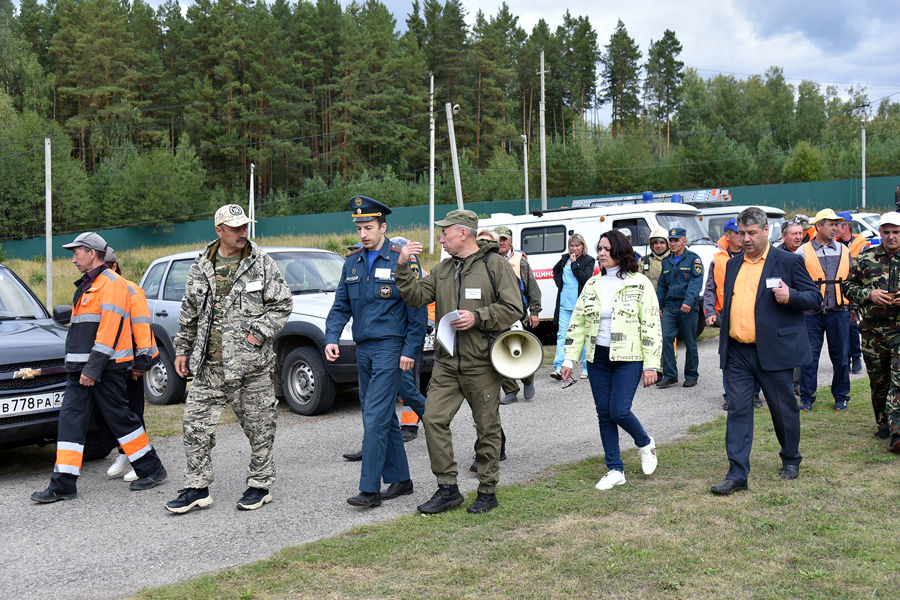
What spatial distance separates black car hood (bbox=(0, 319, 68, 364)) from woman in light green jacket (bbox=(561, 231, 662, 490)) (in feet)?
14.7

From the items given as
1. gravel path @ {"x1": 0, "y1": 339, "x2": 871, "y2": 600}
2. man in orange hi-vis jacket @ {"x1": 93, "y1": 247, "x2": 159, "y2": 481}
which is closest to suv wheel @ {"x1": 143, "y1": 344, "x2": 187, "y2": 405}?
gravel path @ {"x1": 0, "y1": 339, "x2": 871, "y2": 600}

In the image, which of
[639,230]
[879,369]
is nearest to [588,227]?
[639,230]

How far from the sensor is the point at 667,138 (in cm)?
7512

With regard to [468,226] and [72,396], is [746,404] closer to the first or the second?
[468,226]

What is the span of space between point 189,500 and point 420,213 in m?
47.8

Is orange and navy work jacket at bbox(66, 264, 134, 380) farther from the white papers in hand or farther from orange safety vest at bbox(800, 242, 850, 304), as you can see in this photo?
orange safety vest at bbox(800, 242, 850, 304)

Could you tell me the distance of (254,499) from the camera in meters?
5.52

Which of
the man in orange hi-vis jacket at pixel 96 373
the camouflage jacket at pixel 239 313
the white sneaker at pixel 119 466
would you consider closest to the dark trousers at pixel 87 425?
the man in orange hi-vis jacket at pixel 96 373

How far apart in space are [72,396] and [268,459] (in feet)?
5.63

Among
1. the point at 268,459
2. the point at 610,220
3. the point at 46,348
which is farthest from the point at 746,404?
the point at 610,220

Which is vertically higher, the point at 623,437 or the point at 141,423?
the point at 141,423

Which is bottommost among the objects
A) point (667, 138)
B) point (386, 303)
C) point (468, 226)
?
point (386, 303)

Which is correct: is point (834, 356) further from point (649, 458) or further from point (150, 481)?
point (150, 481)

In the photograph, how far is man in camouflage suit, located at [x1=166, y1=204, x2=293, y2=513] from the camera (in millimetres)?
5453
